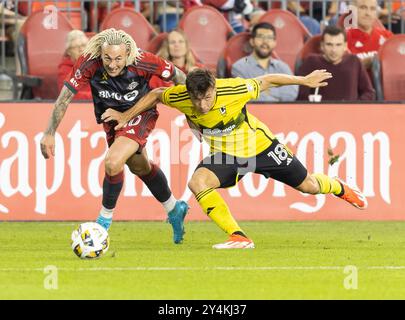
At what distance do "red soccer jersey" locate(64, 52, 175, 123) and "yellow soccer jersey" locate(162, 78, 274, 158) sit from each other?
1.17 ft

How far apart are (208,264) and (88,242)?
1.09m

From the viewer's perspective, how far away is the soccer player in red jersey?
12.1 meters

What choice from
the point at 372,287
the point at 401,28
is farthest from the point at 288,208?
the point at 372,287

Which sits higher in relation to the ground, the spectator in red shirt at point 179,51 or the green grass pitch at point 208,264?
the spectator in red shirt at point 179,51

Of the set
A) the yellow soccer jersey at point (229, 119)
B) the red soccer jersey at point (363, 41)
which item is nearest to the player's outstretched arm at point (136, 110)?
the yellow soccer jersey at point (229, 119)

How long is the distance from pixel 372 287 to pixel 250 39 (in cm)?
770

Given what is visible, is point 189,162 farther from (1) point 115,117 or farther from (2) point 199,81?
(2) point 199,81

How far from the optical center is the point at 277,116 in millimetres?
15539

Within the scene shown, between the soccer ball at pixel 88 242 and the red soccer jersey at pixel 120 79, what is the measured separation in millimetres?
1496

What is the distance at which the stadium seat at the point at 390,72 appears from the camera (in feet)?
55.4

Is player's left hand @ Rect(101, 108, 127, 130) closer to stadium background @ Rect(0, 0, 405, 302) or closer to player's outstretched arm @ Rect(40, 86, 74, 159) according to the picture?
player's outstretched arm @ Rect(40, 86, 74, 159)

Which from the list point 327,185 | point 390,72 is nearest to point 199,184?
point 327,185

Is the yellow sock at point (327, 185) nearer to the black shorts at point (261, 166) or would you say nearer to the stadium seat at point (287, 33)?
the black shorts at point (261, 166)
